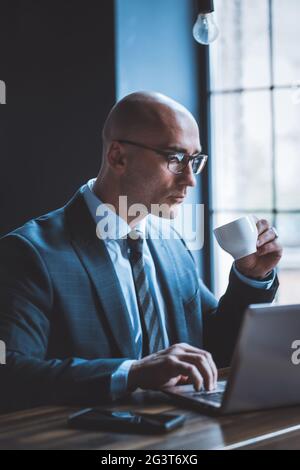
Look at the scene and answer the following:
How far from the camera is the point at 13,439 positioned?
3.98 feet

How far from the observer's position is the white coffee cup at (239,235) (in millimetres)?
1773

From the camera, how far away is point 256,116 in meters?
3.42

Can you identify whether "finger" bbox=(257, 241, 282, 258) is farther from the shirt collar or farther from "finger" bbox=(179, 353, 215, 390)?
"finger" bbox=(179, 353, 215, 390)

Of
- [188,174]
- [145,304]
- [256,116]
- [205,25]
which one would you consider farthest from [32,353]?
[256,116]

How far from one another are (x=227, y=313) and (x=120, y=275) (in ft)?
1.18

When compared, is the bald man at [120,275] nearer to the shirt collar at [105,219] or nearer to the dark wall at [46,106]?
the shirt collar at [105,219]

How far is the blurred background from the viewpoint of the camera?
3.07m

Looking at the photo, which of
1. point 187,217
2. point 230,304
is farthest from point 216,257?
point 230,304

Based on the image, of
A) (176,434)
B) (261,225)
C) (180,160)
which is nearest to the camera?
(176,434)

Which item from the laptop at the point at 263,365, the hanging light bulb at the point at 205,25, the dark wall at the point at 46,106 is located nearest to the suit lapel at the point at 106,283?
the laptop at the point at 263,365

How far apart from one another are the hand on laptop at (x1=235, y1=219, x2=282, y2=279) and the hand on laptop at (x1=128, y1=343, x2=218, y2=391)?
1.93 feet

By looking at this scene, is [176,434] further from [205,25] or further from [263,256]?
[205,25]

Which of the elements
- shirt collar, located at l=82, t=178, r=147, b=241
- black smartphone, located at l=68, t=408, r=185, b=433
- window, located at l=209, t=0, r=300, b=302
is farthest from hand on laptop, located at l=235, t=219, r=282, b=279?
window, located at l=209, t=0, r=300, b=302
